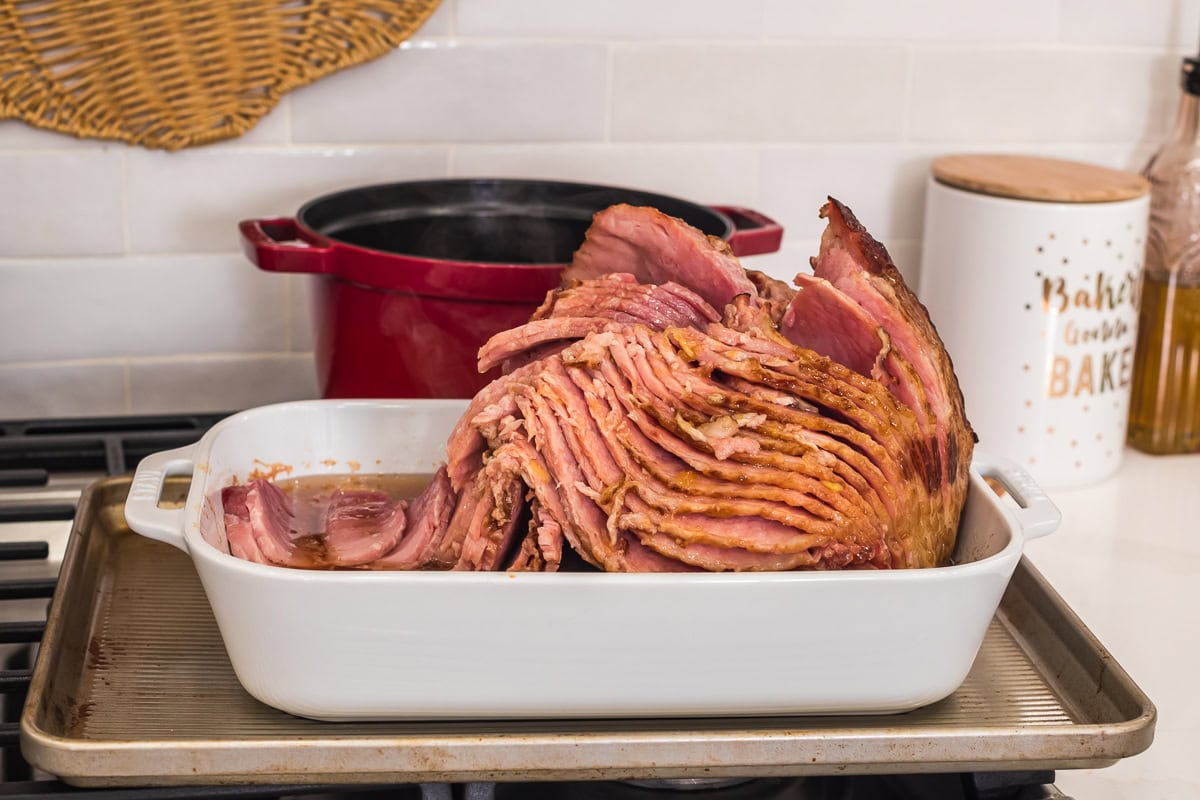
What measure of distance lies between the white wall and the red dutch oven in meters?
0.15

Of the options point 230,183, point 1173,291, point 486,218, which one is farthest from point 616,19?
point 1173,291

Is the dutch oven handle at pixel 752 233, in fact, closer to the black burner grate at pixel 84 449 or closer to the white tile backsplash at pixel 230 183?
the white tile backsplash at pixel 230 183

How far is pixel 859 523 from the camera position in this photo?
73 centimetres

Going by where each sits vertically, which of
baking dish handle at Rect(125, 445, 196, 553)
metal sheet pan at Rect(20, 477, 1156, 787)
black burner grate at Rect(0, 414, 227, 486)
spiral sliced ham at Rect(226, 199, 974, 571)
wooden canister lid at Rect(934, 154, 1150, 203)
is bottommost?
black burner grate at Rect(0, 414, 227, 486)

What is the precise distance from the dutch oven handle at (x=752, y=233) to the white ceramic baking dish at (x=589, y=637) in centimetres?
41

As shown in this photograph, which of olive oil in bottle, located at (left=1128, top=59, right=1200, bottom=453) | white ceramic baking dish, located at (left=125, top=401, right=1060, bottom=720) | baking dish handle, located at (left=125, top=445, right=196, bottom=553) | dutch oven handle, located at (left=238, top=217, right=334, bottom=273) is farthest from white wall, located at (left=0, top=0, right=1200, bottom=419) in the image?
white ceramic baking dish, located at (left=125, top=401, right=1060, bottom=720)

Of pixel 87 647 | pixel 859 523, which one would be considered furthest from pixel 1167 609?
pixel 87 647

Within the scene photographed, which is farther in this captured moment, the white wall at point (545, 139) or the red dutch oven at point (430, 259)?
the white wall at point (545, 139)

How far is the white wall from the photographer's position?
4.24ft

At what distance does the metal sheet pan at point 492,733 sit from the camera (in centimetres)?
68

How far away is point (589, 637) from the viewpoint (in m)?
0.69

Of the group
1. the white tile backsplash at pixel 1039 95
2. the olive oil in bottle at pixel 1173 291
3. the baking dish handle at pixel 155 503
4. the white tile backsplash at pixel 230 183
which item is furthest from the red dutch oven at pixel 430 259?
the olive oil in bottle at pixel 1173 291

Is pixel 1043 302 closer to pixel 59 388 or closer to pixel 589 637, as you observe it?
pixel 589 637

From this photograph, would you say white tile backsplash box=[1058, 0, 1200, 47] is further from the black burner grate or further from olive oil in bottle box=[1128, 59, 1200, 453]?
the black burner grate
